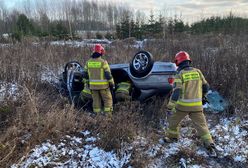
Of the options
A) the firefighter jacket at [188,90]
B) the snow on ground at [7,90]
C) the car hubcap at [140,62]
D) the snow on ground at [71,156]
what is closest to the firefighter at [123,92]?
the car hubcap at [140,62]

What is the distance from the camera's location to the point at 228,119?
5.45 meters

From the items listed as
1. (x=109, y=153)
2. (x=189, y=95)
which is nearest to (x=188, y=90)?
(x=189, y=95)

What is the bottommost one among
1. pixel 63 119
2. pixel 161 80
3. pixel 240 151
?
pixel 240 151

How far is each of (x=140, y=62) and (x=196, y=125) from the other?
173 centimetres

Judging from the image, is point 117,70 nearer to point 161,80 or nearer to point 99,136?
point 161,80

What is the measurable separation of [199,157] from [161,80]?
5.75 feet

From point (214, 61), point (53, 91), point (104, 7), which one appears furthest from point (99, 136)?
point (104, 7)

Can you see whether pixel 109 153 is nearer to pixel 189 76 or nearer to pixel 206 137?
pixel 206 137

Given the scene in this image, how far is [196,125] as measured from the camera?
4.50m

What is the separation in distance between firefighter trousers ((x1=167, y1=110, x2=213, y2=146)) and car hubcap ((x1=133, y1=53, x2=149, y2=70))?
49.6 inches

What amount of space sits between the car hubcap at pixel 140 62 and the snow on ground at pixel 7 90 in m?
2.36

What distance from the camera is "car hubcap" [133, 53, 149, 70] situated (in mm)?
5402

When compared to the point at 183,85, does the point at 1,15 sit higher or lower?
higher

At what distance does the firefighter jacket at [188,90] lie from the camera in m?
4.41
